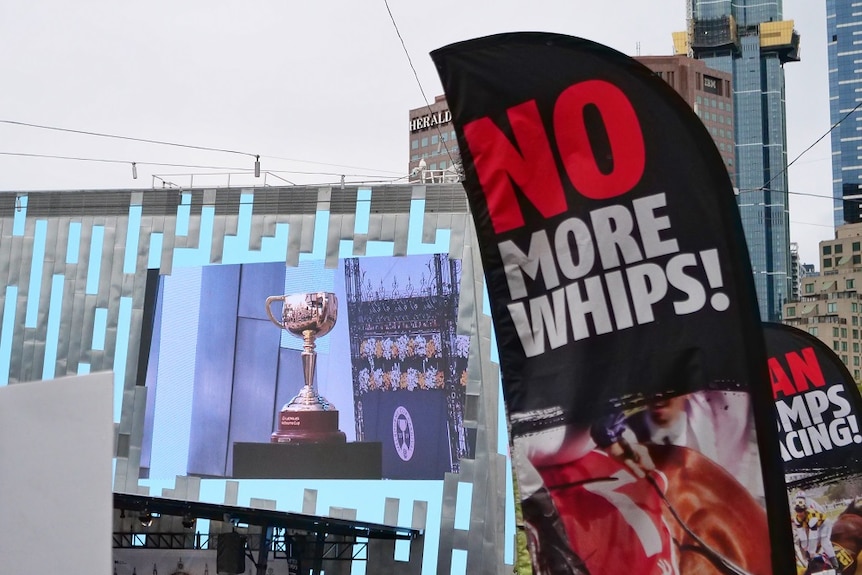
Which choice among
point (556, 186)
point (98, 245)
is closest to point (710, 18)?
point (98, 245)

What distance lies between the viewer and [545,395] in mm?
4117

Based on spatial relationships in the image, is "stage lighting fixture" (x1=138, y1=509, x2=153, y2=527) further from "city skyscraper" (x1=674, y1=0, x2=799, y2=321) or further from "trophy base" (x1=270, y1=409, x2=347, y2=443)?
"city skyscraper" (x1=674, y1=0, x2=799, y2=321)

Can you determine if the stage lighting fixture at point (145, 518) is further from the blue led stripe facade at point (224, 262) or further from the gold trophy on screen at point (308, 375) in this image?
the gold trophy on screen at point (308, 375)

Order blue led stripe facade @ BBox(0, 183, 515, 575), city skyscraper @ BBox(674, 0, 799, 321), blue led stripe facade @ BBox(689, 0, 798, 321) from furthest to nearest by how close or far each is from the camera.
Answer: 1. city skyscraper @ BBox(674, 0, 799, 321)
2. blue led stripe facade @ BBox(689, 0, 798, 321)
3. blue led stripe facade @ BBox(0, 183, 515, 575)

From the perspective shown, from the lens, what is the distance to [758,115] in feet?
596

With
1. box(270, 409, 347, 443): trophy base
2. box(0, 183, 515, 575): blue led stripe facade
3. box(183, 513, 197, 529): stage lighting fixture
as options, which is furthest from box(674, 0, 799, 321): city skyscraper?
box(270, 409, 347, 443): trophy base

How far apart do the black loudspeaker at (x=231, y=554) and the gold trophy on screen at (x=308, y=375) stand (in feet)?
8.60

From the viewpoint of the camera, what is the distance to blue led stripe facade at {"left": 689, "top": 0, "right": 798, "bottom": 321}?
564 ft

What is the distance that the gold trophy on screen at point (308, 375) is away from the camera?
3067cm

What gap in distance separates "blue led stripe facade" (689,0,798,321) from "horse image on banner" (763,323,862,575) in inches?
6229

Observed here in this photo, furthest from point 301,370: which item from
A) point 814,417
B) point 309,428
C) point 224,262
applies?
point 814,417

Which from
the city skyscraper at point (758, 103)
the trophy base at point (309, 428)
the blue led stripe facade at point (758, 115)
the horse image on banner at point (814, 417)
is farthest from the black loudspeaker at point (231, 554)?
the city skyscraper at point (758, 103)

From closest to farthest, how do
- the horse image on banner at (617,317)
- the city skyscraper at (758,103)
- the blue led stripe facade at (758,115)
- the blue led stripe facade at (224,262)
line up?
the horse image on banner at (617,317), the blue led stripe facade at (224,262), the blue led stripe facade at (758,115), the city skyscraper at (758,103)

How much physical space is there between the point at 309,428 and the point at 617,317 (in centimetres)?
2726
